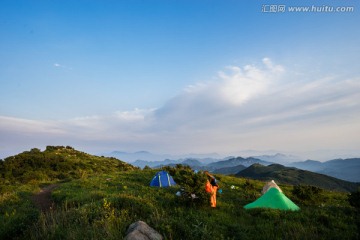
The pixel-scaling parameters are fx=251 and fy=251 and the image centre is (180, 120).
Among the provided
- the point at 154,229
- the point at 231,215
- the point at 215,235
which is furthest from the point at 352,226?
the point at 154,229

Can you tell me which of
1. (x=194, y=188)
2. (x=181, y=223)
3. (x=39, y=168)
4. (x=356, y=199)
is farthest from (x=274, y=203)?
(x=39, y=168)

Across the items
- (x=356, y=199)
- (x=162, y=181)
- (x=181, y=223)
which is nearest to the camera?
(x=181, y=223)

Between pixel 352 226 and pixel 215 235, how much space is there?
247 inches

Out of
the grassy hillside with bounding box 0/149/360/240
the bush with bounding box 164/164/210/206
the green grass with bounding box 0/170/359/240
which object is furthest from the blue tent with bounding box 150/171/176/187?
the bush with bounding box 164/164/210/206

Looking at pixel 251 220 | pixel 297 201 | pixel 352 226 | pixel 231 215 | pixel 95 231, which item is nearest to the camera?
pixel 95 231

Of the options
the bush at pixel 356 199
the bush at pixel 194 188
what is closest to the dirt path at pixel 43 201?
the bush at pixel 194 188

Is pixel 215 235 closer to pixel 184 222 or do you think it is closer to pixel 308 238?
pixel 184 222

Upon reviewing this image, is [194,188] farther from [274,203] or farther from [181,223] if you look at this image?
[274,203]

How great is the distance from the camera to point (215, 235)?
8562mm

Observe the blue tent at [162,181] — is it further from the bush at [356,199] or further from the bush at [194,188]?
the bush at [356,199]

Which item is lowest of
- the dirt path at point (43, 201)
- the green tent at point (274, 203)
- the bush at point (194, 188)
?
the dirt path at point (43, 201)

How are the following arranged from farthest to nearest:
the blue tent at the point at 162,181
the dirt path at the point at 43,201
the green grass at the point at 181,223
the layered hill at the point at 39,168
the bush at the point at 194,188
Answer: the layered hill at the point at 39,168 → the blue tent at the point at 162,181 → the dirt path at the point at 43,201 → the bush at the point at 194,188 → the green grass at the point at 181,223

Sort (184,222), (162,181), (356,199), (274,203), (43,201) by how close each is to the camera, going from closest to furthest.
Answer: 1. (184,222)
2. (356,199)
3. (274,203)
4. (43,201)
5. (162,181)

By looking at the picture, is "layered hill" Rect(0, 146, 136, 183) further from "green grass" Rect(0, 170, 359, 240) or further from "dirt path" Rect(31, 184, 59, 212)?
"green grass" Rect(0, 170, 359, 240)
